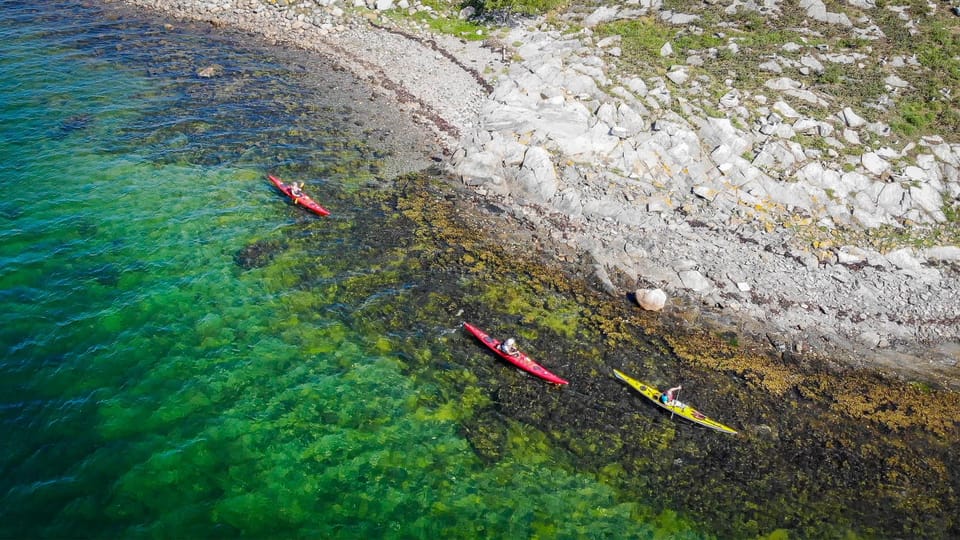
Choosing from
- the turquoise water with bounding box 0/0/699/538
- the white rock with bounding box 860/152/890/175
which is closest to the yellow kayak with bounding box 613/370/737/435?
the turquoise water with bounding box 0/0/699/538

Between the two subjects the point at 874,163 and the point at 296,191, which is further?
the point at 874,163

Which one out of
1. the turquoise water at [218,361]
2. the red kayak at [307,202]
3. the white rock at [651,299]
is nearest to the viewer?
the turquoise water at [218,361]

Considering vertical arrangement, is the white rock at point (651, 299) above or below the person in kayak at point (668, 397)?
above

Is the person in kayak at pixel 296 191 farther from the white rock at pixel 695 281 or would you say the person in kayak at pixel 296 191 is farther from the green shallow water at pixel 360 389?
the white rock at pixel 695 281

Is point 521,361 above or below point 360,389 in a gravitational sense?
above

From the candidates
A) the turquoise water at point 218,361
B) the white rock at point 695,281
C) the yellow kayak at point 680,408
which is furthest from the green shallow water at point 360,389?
the white rock at point 695,281

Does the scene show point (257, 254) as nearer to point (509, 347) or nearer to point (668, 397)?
point (509, 347)

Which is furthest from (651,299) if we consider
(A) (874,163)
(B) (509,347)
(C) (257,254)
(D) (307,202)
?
(C) (257,254)
